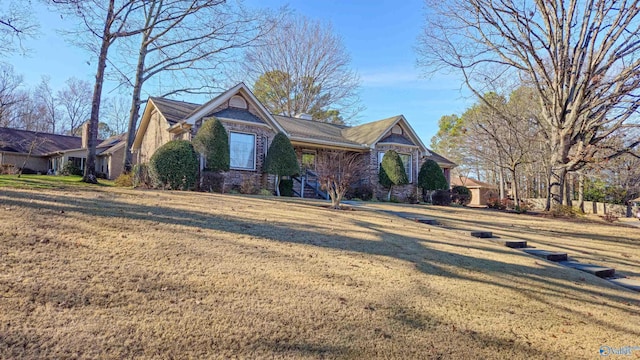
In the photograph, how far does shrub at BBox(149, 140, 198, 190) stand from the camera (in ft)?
40.3

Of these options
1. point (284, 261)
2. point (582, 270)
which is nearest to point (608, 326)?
point (582, 270)

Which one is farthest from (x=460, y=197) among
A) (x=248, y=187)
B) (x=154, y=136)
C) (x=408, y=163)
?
(x=154, y=136)

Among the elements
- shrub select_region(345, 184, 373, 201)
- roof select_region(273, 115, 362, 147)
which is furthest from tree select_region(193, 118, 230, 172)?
shrub select_region(345, 184, 373, 201)

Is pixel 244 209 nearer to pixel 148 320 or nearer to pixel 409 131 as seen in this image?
pixel 148 320

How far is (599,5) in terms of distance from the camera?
12.8m

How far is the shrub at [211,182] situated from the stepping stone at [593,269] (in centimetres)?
1101

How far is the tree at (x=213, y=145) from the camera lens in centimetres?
1363

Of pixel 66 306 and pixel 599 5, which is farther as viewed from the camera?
pixel 599 5

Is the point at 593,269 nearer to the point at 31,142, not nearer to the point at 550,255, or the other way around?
the point at 550,255

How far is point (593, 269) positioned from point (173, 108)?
669 inches

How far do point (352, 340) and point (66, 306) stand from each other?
2.48 meters

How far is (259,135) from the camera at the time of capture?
15898mm

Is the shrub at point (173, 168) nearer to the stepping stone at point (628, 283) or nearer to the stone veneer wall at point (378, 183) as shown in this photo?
the stone veneer wall at point (378, 183)

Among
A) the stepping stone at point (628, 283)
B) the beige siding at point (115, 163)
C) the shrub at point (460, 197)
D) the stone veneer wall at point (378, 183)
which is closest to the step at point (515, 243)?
the stepping stone at point (628, 283)
